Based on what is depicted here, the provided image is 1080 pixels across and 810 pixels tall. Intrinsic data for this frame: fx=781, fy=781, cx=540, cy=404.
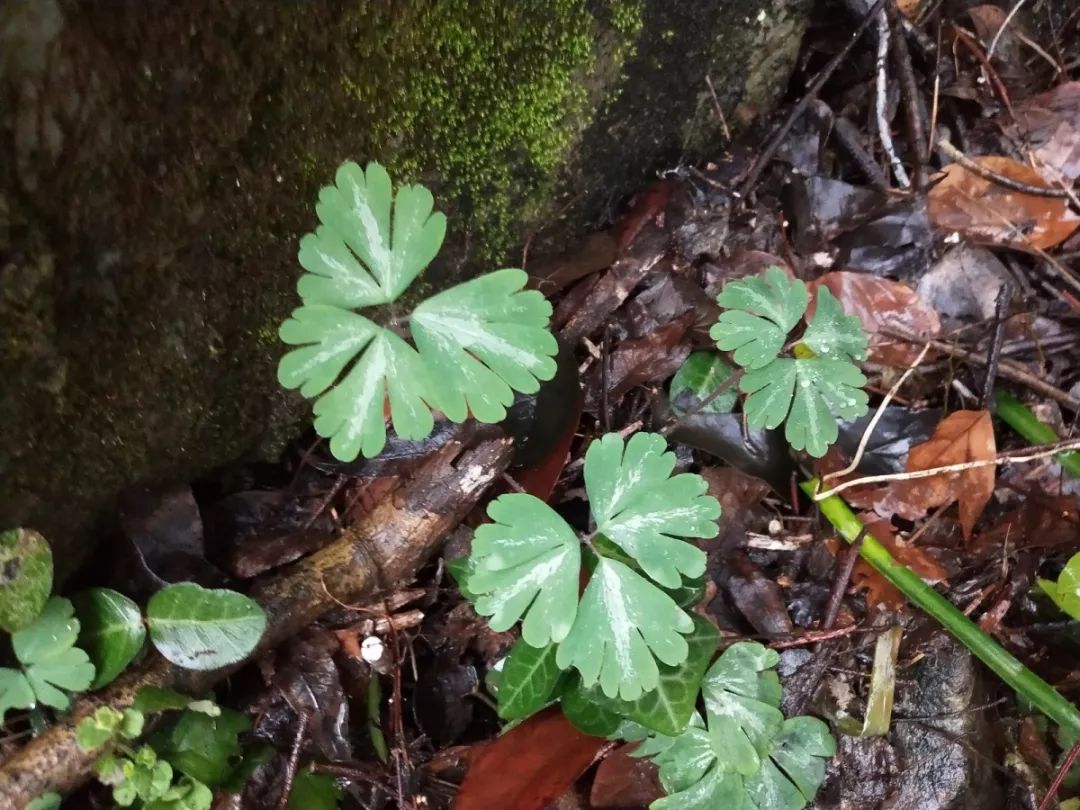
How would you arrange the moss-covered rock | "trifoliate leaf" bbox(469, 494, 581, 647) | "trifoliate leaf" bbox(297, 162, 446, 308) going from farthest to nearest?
1. "trifoliate leaf" bbox(469, 494, 581, 647)
2. "trifoliate leaf" bbox(297, 162, 446, 308)
3. the moss-covered rock

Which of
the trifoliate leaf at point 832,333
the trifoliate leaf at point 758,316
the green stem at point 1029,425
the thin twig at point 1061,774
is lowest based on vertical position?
the thin twig at point 1061,774

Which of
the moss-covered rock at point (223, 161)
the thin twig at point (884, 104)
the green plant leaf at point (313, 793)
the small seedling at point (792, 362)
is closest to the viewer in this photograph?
the moss-covered rock at point (223, 161)

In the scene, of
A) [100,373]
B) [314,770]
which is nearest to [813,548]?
[314,770]

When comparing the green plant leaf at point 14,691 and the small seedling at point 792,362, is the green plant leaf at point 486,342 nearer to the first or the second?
the small seedling at point 792,362

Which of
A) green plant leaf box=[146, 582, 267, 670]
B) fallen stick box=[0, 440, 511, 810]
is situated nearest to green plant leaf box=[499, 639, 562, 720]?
fallen stick box=[0, 440, 511, 810]

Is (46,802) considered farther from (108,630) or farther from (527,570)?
(527,570)

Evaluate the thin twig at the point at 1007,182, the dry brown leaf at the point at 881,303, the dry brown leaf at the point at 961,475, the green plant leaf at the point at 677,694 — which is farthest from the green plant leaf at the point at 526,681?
the thin twig at the point at 1007,182

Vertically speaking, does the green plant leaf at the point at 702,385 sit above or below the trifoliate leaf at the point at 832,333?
below

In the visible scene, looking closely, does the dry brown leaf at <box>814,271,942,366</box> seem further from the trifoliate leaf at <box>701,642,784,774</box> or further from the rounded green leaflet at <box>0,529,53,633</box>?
the rounded green leaflet at <box>0,529,53,633</box>
